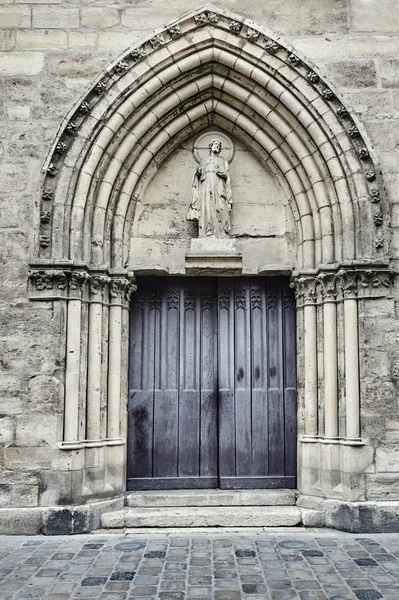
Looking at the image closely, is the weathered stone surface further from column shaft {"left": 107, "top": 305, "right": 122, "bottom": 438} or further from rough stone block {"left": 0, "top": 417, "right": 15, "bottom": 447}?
rough stone block {"left": 0, "top": 417, "right": 15, "bottom": 447}

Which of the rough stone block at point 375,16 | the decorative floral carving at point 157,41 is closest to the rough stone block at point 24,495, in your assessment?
the decorative floral carving at point 157,41

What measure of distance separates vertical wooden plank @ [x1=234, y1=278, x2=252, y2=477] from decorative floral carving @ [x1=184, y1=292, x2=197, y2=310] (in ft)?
1.49

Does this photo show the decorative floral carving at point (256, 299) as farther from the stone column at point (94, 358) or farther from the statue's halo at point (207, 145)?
the stone column at point (94, 358)

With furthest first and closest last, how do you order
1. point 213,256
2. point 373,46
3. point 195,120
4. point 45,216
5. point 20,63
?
1. point 195,120
2. point 213,256
3. point 373,46
4. point 20,63
5. point 45,216

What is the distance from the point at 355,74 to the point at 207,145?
1.71 m

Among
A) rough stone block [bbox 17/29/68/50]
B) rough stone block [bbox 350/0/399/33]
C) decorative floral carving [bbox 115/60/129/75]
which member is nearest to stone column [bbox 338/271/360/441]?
rough stone block [bbox 350/0/399/33]

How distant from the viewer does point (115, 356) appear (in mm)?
5930

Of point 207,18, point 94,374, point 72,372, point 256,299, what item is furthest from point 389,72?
point 72,372

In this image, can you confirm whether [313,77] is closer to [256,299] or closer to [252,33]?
[252,33]

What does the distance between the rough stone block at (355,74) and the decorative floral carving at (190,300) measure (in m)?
2.68

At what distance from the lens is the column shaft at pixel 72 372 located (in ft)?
18.1

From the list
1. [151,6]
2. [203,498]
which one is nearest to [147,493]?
[203,498]

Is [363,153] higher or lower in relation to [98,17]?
lower

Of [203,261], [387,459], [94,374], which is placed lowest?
[387,459]
